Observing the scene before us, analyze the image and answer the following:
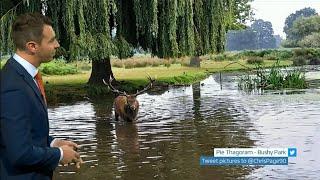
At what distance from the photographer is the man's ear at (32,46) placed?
333 centimetres

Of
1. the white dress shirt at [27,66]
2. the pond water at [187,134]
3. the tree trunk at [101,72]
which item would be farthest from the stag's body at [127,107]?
the tree trunk at [101,72]

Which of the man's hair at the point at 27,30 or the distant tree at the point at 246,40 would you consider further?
the distant tree at the point at 246,40

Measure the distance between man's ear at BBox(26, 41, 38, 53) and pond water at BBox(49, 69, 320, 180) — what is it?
4.96 metres

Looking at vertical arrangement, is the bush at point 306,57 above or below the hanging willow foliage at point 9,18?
below

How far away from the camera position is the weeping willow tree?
21750 millimetres

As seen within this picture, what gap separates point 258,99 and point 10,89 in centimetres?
1764

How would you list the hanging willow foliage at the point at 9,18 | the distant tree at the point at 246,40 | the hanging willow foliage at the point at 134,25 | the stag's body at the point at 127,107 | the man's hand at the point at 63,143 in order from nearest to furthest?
the man's hand at the point at 63,143 → the stag's body at the point at 127,107 → the hanging willow foliage at the point at 9,18 → the hanging willow foliage at the point at 134,25 → the distant tree at the point at 246,40

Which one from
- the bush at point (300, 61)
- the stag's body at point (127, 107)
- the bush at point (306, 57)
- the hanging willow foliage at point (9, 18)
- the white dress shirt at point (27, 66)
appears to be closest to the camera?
the white dress shirt at point (27, 66)

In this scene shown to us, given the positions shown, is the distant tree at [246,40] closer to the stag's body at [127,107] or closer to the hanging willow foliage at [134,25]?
the hanging willow foliage at [134,25]

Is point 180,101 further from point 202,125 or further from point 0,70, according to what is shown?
point 0,70

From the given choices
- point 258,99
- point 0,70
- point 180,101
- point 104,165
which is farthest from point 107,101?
point 0,70

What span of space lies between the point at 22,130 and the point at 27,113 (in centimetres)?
11

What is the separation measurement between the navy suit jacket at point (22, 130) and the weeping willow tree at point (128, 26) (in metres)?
18.3

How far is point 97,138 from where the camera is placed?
481 inches
